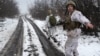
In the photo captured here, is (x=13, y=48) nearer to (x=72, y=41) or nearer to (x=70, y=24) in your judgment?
(x=72, y=41)

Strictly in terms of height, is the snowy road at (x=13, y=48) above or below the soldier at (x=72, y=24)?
below

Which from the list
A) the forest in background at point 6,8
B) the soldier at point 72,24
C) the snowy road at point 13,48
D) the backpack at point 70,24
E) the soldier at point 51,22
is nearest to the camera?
the soldier at point 72,24

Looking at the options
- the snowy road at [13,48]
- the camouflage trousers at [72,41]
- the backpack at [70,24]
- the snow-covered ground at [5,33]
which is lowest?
the snowy road at [13,48]

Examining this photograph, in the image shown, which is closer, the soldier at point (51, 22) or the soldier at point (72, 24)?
the soldier at point (72, 24)

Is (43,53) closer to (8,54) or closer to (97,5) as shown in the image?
(8,54)

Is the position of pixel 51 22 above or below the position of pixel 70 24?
below

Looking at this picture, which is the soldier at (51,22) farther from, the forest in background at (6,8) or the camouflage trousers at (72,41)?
the forest in background at (6,8)

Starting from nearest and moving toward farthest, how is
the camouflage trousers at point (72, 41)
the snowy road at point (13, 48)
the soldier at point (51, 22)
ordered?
the camouflage trousers at point (72, 41) < the snowy road at point (13, 48) < the soldier at point (51, 22)

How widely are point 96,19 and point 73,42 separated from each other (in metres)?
9.47

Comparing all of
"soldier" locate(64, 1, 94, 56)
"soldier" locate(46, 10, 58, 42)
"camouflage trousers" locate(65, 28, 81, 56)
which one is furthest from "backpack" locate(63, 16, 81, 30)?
"soldier" locate(46, 10, 58, 42)

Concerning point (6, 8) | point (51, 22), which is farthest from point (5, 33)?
point (6, 8)

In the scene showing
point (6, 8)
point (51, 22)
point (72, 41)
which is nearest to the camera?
point (72, 41)

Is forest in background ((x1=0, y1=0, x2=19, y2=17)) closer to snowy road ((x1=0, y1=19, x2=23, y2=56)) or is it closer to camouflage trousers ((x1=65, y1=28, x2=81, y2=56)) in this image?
snowy road ((x1=0, y1=19, x2=23, y2=56))

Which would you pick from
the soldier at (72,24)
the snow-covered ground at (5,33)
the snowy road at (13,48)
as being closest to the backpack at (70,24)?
the soldier at (72,24)
